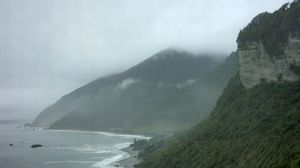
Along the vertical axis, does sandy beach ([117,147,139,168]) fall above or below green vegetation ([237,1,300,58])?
below

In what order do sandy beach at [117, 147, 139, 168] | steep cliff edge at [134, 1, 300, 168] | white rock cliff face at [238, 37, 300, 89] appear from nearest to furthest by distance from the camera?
steep cliff edge at [134, 1, 300, 168], white rock cliff face at [238, 37, 300, 89], sandy beach at [117, 147, 139, 168]

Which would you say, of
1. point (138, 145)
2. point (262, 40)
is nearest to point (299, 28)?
point (262, 40)

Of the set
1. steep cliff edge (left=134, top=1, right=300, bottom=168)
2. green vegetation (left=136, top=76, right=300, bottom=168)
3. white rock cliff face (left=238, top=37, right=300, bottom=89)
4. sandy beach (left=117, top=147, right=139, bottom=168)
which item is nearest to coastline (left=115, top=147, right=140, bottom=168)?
sandy beach (left=117, top=147, right=139, bottom=168)

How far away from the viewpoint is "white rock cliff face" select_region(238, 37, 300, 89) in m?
95.2

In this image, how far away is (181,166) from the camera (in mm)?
108500


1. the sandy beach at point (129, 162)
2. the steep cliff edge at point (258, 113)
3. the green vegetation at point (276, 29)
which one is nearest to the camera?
the steep cliff edge at point (258, 113)

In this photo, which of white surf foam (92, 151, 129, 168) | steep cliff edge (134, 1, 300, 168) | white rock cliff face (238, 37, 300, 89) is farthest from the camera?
white surf foam (92, 151, 129, 168)

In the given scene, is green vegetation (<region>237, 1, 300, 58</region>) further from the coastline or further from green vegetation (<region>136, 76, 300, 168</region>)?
the coastline

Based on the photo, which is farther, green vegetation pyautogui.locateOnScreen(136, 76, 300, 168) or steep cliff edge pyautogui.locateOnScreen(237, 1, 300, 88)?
steep cliff edge pyautogui.locateOnScreen(237, 1, 300, 88)

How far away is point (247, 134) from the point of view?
94.8 metres

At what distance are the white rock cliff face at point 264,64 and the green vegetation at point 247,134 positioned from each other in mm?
1841

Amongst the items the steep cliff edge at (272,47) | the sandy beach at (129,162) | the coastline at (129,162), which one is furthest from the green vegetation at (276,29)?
the coastline at (129,162)

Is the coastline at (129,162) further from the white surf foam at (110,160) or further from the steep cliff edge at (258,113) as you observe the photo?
the steep cliff edge at (258,113)

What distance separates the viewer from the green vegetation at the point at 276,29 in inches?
3812
